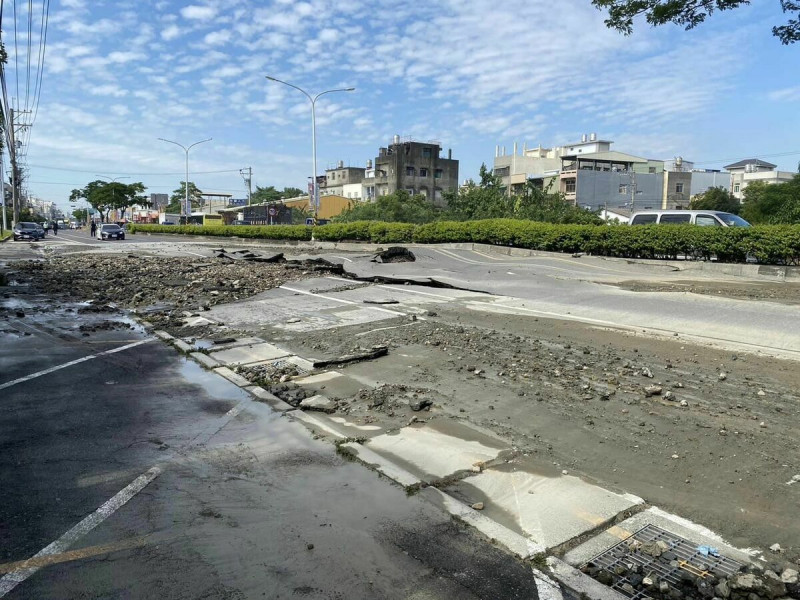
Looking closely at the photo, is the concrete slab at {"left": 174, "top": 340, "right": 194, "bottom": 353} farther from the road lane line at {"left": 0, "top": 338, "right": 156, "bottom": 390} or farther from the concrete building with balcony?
the concrete building with balcony

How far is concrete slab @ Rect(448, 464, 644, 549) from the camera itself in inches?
→ 152

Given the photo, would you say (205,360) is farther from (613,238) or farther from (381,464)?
(613,238)

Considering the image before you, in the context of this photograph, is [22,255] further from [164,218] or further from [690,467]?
[164,218]

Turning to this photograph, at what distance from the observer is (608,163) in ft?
307

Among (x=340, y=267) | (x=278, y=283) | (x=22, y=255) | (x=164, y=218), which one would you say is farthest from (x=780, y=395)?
(x=164, y=218)

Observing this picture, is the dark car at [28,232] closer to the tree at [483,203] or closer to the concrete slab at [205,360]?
the tree at [483,203]

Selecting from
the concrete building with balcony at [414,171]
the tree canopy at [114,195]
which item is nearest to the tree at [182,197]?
the tree canopy at [114,195]

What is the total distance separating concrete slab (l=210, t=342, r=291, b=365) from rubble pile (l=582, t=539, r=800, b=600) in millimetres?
6167

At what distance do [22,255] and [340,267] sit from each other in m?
20.6

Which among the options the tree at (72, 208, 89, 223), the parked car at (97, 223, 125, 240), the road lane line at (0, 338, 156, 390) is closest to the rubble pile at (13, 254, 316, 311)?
the road lane line at (0, 338, 156, 390)

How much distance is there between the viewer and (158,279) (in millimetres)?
18062

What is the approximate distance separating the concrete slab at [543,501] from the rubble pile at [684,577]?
1.20 ft

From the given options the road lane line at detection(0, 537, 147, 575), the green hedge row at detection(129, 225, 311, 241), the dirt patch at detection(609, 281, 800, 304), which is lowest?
the road lane line at detection(0, 537, 147, 575)

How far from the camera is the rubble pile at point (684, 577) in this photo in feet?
10.3
